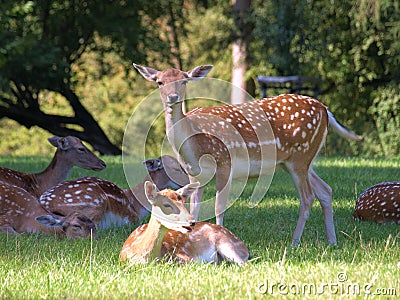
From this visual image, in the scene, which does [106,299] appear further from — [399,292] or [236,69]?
[236,69]

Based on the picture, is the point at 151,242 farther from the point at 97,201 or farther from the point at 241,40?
the point at 241,40

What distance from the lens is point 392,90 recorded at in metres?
21.2

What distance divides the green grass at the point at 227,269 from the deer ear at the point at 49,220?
0.11 metres

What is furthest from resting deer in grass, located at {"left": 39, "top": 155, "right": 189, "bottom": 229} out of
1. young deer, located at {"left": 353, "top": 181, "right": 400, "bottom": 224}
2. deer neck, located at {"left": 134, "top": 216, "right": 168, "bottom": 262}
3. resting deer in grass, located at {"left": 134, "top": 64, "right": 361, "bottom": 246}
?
young deer, located at {"left": 353, "top": 181, "right": 400, "bottom": 224}

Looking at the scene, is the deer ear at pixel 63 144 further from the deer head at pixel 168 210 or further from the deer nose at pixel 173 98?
the deer head at pixel 168 210

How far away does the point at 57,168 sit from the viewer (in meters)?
9.08

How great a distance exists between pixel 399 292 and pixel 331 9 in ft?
53.9

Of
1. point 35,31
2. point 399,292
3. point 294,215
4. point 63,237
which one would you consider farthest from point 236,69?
point 399,292

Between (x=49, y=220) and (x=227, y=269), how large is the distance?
74.7 inches

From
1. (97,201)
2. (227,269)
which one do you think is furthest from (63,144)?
(227,269)

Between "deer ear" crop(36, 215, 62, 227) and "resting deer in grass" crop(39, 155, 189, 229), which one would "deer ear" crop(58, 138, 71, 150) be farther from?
"deer ear" crop(36, 215, 62, 227)

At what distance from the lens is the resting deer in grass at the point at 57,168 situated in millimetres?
8555

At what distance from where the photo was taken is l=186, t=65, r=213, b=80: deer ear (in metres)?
6.64

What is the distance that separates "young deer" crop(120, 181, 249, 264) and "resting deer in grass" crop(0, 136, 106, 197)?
125 inches
